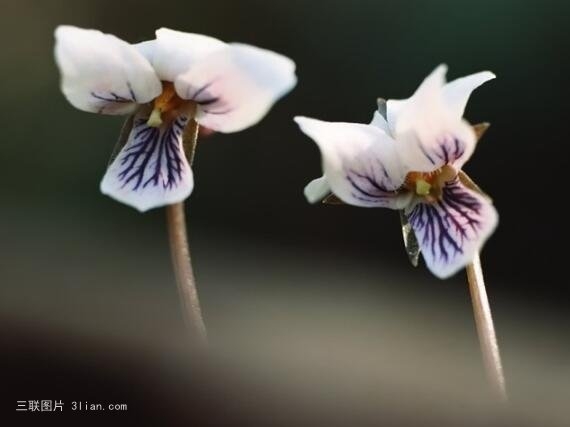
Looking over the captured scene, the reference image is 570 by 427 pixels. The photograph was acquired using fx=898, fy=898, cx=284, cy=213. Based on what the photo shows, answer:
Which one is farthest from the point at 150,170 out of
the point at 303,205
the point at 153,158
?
the point at 303,205

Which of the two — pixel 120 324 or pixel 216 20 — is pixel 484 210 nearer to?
pixel 120 324

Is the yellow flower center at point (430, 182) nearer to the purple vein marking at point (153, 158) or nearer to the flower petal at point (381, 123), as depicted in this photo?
the flower petal at point (381, 123)

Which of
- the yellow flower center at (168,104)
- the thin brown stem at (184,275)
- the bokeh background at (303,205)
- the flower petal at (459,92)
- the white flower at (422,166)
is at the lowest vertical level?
the thin brown stem at (184,275)

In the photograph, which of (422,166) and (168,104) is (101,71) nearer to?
(168,104)

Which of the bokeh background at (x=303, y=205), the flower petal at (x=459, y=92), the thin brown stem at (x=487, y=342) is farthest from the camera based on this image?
the bokeh background at (x=303, y=205)

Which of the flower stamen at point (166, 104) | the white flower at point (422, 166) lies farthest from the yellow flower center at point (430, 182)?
the flower stamen at point (166, 104)

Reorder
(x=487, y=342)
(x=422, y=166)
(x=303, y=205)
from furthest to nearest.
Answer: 1. (x=303, y=205)
2. (x=422, y=166)
3. (x=487, y=342)

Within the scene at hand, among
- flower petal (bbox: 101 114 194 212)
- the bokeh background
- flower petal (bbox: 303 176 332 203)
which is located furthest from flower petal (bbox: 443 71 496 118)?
the bokeh background
